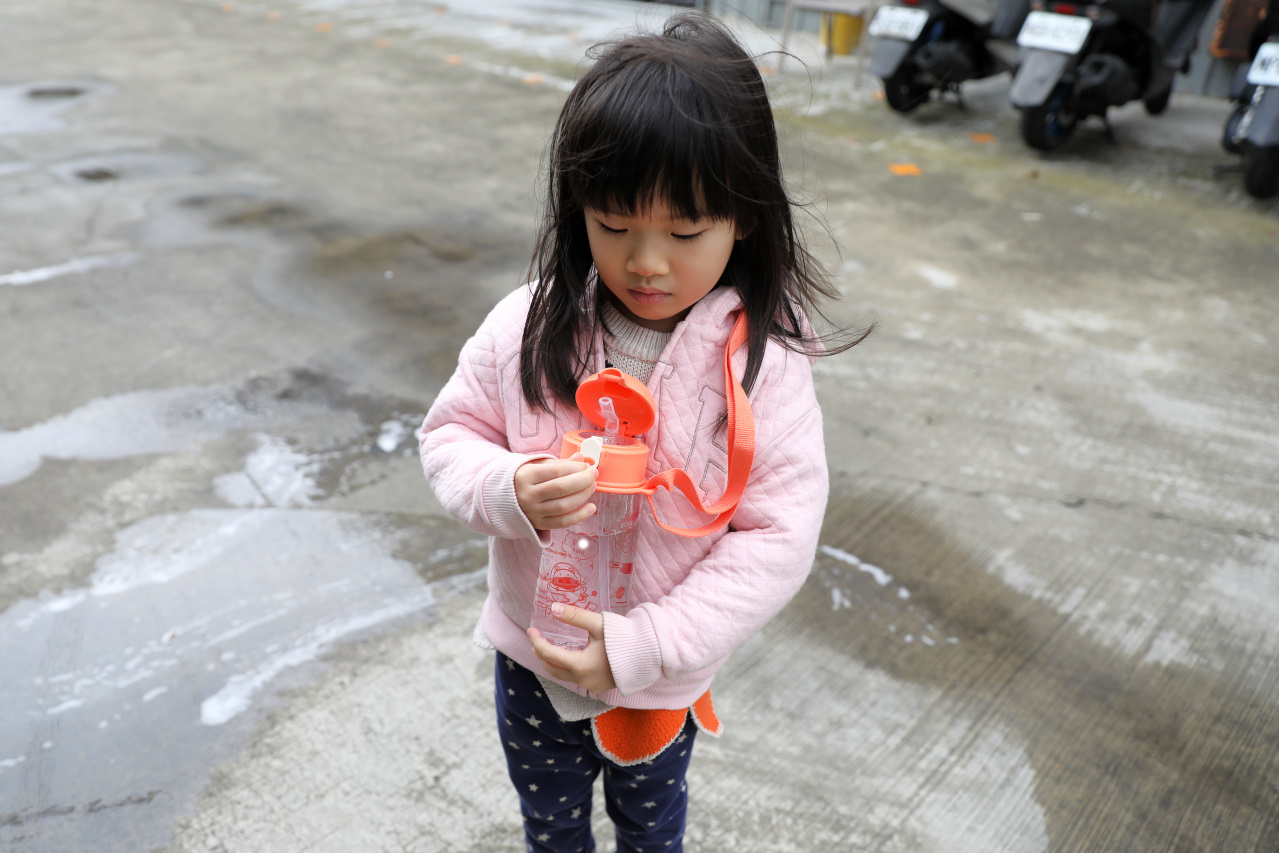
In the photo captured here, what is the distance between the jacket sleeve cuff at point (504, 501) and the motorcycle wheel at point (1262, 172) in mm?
4743

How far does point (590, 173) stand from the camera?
95cm

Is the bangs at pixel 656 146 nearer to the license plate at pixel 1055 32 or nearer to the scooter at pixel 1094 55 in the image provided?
the scooter at pixel 1094 55

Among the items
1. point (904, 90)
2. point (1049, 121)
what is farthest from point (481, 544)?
point (904, 90)

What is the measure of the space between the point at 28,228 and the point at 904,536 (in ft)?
12.7

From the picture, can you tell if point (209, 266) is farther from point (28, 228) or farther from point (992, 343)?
point (992, 343)

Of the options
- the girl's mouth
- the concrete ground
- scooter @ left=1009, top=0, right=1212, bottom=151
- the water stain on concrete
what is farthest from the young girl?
scooter @ left=1009, top=0, right=1212, bottom=151

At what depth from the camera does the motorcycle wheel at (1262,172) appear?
4.48 metres

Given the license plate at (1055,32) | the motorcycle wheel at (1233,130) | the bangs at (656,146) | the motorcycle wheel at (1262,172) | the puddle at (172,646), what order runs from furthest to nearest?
the license plate at (1055,32) < the motorcycle wheel at (1233,130) < the motorcycle wheel at (1262,172) < the puddle at (172,646) < the bangs at (656,146)

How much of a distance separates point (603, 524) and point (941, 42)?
18.4ft

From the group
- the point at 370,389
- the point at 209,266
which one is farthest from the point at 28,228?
the point at 370,389

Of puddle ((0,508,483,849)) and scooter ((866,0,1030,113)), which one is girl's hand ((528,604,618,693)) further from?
scooter ((866,0,1030,113))

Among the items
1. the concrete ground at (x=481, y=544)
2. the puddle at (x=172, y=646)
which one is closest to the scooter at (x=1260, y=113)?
the concrete ground at (x=481, y=544)

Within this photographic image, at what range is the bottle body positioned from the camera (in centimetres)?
107

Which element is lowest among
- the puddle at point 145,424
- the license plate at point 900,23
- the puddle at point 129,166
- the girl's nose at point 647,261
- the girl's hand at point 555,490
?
the puddle at point 129,166
